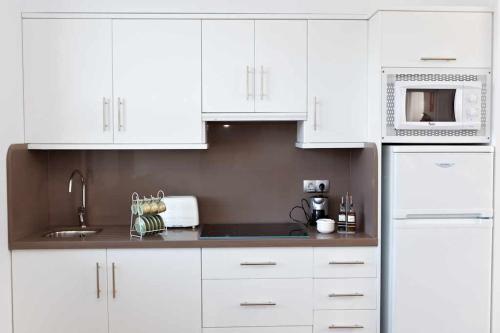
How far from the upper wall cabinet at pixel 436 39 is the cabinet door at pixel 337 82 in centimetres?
25

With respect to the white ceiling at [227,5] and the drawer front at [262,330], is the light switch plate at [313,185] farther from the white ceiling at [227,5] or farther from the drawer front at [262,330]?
the white ceiling at [227,5]

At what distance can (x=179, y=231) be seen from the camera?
3.55m

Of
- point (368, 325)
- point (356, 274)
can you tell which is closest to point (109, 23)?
point (356, 274)

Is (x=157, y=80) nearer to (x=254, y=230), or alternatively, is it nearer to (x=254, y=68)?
(x=254, y=68)

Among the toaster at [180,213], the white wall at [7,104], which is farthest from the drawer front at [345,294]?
the white wall at [7,104]

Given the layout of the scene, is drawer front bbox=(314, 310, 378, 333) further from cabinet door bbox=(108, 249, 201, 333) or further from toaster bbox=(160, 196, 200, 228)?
toaster bbox=(160, 196, 200, 228)

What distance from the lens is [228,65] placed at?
3447 millimetres

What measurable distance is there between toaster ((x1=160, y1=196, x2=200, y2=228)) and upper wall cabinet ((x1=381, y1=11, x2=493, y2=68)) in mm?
1423

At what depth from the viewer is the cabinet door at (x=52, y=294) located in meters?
3.22

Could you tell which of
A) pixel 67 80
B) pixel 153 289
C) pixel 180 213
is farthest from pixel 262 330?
pixel 67 80

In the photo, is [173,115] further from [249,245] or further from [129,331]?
[129,331]

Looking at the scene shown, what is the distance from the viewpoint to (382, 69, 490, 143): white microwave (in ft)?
10.7

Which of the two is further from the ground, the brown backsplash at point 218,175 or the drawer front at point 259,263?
the brown backsplash at point 218,175

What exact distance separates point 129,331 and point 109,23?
1749mm
